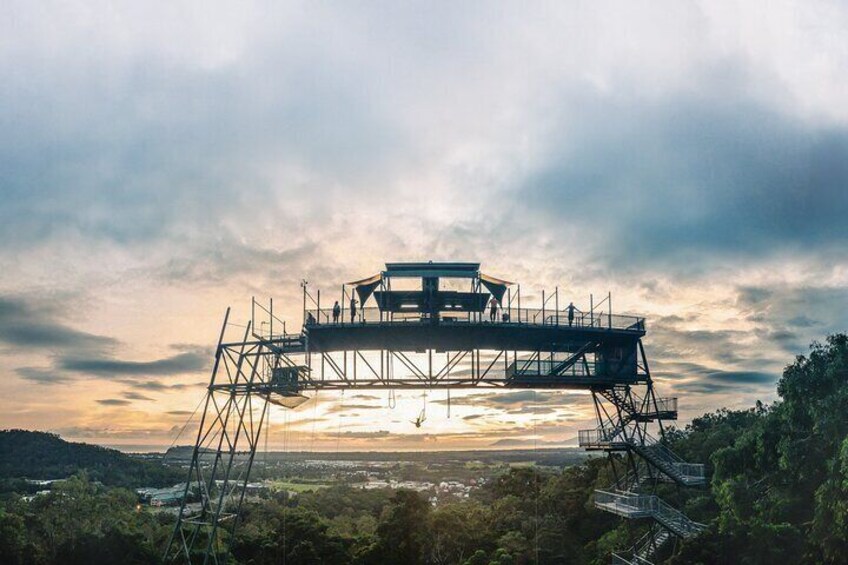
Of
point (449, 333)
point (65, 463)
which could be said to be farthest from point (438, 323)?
point (65, 463)

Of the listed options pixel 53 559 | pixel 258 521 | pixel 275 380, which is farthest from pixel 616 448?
pixel 258 521

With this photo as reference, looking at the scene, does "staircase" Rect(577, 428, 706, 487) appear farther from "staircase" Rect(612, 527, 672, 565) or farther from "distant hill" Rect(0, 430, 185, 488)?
"distant hill" Rect(0, 430, 185, 488)

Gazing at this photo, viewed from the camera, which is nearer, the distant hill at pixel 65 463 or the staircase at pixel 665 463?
the staircase at pixel 665 463

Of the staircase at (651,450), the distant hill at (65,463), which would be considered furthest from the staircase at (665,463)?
the distant hill at (65,463)

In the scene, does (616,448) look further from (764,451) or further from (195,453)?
(195,453)

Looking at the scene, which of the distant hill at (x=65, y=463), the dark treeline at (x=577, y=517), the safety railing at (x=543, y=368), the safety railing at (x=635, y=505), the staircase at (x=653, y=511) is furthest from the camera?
the distant hill at (x=65, y=463)

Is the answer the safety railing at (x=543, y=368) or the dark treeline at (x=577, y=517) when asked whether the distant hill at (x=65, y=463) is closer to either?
the dark treeline at (x=577, y=517)

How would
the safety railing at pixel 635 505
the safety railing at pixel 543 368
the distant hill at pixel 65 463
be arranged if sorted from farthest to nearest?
the distant hill at pixel 65 463 → the safety railing at pixel 543 368 → the safety railing at pixel 635 505

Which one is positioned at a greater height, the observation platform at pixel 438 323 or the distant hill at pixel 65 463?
the observation platform at pixel 438 323

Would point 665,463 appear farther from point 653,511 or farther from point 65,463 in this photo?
point 65,463
